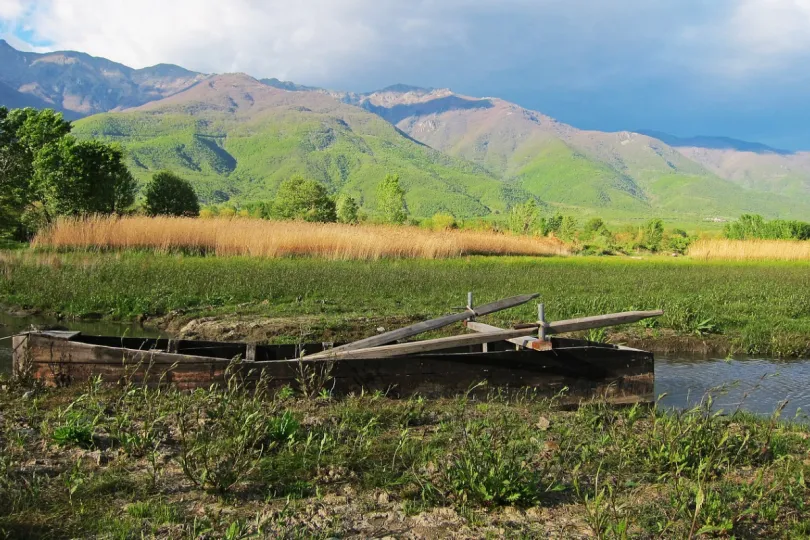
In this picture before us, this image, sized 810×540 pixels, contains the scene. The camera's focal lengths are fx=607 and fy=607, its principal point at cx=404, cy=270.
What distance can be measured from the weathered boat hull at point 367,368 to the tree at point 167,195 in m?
52.1

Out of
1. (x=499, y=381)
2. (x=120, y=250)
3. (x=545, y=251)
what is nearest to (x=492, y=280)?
(x=499, y=381)

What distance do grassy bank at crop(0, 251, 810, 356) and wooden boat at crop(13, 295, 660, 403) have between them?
4.27 meters

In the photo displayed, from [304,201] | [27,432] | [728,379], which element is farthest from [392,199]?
[27,432]

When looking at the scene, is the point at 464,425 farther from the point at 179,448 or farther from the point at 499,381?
the point at 179,448

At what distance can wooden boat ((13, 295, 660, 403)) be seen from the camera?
6609mm

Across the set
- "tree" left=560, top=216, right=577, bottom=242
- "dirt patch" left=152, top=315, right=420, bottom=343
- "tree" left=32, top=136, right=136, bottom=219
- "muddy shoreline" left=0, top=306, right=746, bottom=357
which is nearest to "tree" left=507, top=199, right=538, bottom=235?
"tree" left=560, top=216, right=577, bottom=242

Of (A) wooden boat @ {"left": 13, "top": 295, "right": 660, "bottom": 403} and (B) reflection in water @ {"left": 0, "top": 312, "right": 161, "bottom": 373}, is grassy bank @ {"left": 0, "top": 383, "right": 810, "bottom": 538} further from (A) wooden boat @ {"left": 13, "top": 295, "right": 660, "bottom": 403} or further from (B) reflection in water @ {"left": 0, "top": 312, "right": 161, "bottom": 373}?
(B) reflection in water @ {"left": 0, "top": 312, "right": 161, "bottom": 373}

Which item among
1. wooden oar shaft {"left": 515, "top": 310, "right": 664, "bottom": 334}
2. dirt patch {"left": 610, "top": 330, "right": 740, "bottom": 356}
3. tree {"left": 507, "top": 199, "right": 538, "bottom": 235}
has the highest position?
tree {"left": 507, "top": 199, "right": 538, "bottom": 235}

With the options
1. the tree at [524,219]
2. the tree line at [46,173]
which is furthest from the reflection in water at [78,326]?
the tree at [524,219]

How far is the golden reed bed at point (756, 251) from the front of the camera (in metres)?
37.3

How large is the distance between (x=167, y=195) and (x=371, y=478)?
58.8 meters

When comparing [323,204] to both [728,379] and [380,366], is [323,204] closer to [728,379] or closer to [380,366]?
[728,379]

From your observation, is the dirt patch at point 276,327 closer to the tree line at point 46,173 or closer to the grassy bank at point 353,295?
the grassy bank at point 353,295

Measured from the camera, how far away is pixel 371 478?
4562mm
